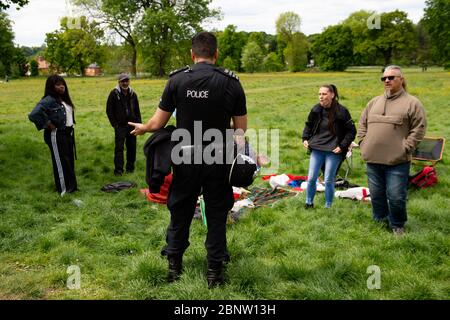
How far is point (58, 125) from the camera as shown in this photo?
24.9 feet

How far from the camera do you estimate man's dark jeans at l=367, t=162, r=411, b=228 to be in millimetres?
5574

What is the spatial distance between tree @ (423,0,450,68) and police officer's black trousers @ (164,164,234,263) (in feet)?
202

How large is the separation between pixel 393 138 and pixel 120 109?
6061mm

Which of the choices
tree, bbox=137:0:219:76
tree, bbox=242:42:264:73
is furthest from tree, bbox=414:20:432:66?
tree, bbox=137:0:219:76

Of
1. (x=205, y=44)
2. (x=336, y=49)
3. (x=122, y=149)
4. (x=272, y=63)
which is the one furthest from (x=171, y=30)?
(x=205, y=44)

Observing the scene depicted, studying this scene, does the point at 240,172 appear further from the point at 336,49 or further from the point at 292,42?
the point at 292,42

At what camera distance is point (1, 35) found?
206 ft

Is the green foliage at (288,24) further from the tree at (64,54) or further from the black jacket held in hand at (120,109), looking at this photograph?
the black jacket held in hand at (120,109)

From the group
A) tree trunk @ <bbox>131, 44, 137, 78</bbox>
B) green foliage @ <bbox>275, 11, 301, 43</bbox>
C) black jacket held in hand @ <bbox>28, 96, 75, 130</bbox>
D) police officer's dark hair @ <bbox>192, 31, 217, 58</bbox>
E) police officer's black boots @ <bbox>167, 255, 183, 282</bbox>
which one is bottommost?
police officer's black boots @ <bbox>167, 255, 183, 282</bbox>

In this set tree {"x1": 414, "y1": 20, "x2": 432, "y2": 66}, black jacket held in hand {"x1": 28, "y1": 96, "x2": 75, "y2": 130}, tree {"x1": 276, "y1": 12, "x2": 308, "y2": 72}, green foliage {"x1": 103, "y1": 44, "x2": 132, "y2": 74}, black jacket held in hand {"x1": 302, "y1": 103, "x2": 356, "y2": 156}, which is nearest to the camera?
black jacket held in hand {"x1": 302, "y1": 103, "x2": 356, "y2": 156}

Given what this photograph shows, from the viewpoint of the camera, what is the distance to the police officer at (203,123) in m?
3.89

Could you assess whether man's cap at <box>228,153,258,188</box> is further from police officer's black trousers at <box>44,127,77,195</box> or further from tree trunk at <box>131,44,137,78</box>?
tree trunk at <box>131,44,137,78</box>
